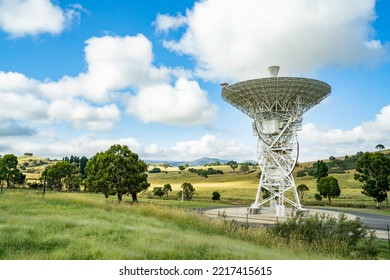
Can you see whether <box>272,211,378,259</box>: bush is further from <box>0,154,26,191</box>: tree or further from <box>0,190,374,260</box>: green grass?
<box>0,154,26,191</box>: tree

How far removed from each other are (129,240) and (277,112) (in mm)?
26692

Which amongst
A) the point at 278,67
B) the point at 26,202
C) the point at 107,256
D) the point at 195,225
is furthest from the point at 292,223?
the point at 278,67

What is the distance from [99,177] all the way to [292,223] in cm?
3231

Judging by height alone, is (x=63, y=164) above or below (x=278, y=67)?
below

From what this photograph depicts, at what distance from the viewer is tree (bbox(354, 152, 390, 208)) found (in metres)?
49.0

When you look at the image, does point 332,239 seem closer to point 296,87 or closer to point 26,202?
point 26,202

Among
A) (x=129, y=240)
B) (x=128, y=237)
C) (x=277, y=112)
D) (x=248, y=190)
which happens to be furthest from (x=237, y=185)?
(x=129, y=240)

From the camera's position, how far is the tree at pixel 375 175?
4897 centimetres

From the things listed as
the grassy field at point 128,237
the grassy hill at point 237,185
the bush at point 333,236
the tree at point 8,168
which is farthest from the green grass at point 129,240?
the tree at point 8,168

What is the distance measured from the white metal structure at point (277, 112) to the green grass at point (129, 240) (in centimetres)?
1993

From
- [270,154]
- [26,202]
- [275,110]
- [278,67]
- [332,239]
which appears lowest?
[332,239]

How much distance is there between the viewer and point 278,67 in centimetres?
3353

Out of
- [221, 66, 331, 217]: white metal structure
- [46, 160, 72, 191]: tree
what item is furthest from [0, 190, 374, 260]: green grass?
[46, 160, 72, 191]: tree

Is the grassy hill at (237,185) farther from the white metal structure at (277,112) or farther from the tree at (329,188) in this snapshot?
the white metal structure at (277,112)
